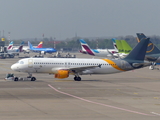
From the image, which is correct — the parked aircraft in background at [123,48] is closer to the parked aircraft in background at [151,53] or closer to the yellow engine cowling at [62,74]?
the parked aircraft in background at [151,53]

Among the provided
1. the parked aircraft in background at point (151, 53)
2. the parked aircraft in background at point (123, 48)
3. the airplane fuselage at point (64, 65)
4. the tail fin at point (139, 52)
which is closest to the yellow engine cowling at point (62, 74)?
the airplane fuselage at point (64, 65)

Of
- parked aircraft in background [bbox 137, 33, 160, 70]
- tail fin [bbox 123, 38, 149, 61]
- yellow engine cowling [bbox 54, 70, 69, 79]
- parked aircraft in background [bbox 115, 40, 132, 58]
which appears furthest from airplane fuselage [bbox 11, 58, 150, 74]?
parked aircraft in background [bbox 115, 40, 132, 58]

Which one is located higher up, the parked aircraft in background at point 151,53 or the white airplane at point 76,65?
the parked aircraft in background at point 151,53

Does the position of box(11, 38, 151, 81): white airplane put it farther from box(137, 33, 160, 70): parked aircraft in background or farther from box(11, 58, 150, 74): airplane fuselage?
box(137, 33, 160, 70): parked aircraft in background

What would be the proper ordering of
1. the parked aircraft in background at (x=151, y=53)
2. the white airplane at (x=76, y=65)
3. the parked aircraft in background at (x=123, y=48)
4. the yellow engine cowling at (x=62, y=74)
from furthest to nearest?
1. the parked aircraft in background at (x=123, y=48)
2. the parked aircraft in background at (x=151, y=53)
3. the white airplane at (x=76, y=65)
4. the yellow engine cowling at (x=62, y=74)

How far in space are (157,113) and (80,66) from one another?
28.3m

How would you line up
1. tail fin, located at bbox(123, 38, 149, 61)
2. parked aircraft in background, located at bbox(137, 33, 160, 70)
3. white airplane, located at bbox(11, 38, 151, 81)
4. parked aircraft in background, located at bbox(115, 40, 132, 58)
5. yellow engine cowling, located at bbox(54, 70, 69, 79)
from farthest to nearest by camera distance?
parked aircraft in background, located at bbox(115, 40, 132, 58)
parked aircraft in background, located at bbox(137, 33, 160, 70)
tail fin, located at bbox(123, 38, 149, 61)
white airplane, located at bbox(11, 38, 151, 81)
yellow engine cowling, located at bbox(54, 70, 69, 79)

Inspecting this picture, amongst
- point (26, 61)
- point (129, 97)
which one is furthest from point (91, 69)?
point (129, 97)

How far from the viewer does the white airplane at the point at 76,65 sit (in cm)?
5356

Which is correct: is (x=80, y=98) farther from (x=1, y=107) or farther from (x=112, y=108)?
(x=1, y=107)

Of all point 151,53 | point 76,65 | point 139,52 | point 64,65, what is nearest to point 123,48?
point 151,53

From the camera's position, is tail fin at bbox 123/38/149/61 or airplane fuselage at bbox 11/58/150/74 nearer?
airplane fuselage at bbox 11/58/150/74

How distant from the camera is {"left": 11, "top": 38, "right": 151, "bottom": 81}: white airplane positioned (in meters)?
53.6

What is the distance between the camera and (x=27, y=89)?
140ft
